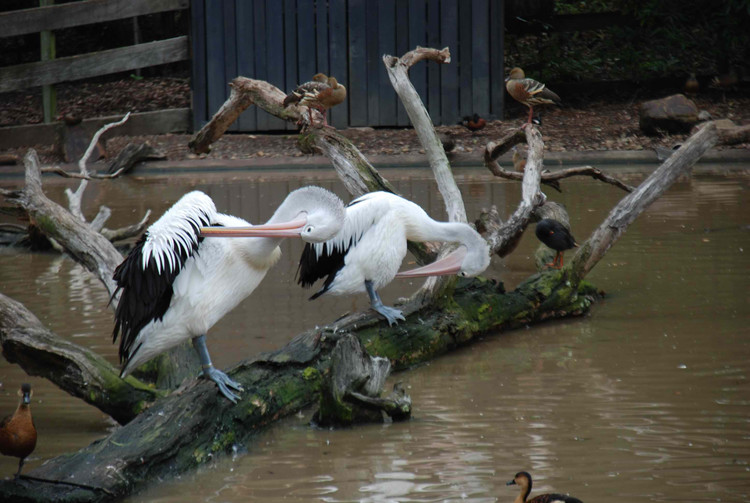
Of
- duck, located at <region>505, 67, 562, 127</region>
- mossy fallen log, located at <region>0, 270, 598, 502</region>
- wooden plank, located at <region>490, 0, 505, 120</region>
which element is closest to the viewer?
mossy fallen log, located at <region>0, 270, 598, 502</region>

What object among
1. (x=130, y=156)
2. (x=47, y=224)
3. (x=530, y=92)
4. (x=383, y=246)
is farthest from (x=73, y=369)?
(x=130, y=156)

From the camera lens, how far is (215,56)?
40.5 feet

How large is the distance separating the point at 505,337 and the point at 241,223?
82.4 inches

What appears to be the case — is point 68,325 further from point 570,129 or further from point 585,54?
point 585,54

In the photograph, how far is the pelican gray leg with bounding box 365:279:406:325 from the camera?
4637mm

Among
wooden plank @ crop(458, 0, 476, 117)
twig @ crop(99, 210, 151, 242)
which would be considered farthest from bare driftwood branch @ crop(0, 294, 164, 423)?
wooden plank @ crop(458, 0, 476, 117)

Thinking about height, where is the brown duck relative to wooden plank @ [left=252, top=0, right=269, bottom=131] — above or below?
below

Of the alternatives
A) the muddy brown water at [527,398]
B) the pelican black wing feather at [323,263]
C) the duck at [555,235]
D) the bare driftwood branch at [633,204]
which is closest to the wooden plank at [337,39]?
the muddy brown water at [527,398]

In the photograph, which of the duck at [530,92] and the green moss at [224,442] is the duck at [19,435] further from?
the duck at [530,92]

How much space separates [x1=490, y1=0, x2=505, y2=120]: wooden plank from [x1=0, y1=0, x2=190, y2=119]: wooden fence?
3.88m

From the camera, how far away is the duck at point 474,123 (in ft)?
39.2

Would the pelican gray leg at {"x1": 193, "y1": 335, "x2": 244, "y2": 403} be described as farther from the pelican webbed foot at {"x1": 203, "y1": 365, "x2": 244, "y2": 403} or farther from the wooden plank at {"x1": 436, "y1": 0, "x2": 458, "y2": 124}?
the wooden plank at {"x1": 436, "y1": 0, "x2": 458, "y2": 124}

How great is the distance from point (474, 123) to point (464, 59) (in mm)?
1016

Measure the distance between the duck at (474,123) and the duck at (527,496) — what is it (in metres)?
9.13
